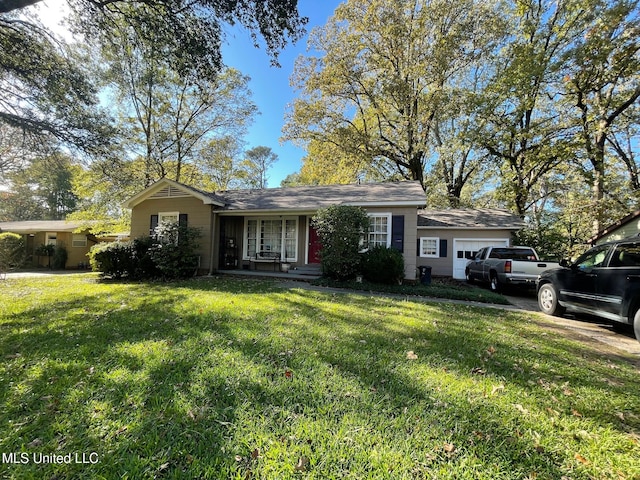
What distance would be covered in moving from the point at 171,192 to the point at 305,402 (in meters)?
Answer: 12.3

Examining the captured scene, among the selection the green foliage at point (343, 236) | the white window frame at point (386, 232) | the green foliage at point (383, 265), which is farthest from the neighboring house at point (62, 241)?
the green foliage at point (383, 265)

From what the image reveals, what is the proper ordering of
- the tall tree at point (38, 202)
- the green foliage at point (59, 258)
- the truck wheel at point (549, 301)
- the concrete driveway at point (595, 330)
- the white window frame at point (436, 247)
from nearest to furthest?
the concrete driveway at point (595, 330)
the truck wheel at point (549, 301)
the white window frame at point (436, 247)
the green foliage at point (59, 258)
the tall tree at point (38, 202)

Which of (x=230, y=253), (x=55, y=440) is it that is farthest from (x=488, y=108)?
(x=55, y=440)

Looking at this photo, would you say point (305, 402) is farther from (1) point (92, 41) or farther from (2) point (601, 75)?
(2) point (601, 75)

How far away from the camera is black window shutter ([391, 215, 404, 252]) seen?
10445 millimetres

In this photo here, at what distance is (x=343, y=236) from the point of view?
9586mm

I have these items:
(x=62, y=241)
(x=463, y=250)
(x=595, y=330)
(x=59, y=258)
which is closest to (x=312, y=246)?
(x=463, y=250)

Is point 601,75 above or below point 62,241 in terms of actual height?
above

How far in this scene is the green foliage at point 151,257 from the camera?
1042 centimetres

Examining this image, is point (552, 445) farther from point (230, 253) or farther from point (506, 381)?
point (230, 253)

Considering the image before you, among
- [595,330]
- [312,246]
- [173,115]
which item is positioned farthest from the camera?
[173,115]

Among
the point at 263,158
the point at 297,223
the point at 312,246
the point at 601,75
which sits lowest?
the point at 312,246

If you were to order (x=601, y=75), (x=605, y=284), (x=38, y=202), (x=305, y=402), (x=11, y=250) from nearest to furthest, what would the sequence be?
(x=305, y=402) < (x=605, y=284) < (x=601, y=75) < (x=11, y=250) < (x=38, y=202)

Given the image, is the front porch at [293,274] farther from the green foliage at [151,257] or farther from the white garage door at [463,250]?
the white garage door at [463,250]
